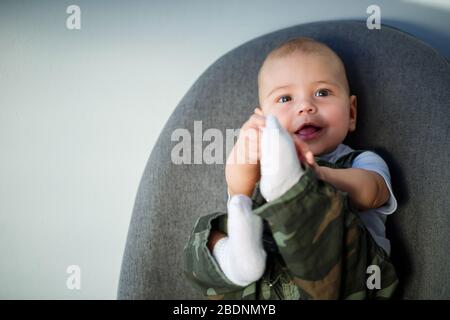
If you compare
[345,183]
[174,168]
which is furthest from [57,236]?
[345,183]

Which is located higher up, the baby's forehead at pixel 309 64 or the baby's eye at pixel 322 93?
the baby's forehead at pixel 309 64

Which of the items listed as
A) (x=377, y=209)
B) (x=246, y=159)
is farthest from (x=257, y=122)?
(x=377, y=209)

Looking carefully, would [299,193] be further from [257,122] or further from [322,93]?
[322,93]

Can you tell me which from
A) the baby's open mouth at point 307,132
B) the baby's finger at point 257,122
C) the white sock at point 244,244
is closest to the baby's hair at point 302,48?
the baby's open mouth at point 307,132

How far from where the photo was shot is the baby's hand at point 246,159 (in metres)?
0.65

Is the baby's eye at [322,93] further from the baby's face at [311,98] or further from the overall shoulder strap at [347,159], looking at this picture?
the overall shoulder strap at [347,159]

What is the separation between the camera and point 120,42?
102 cm

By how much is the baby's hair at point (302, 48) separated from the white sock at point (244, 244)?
0.35m

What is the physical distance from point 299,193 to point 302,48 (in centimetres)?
38

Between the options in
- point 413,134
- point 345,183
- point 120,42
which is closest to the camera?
point 345,183

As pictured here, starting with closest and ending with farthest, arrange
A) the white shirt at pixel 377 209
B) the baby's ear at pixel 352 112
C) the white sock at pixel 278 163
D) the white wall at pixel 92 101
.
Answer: the white sock at pixel 278 163, the white shirt at pixel 377 209, the baby's ear at pixel 352 112, the white wall at pixel 92 101

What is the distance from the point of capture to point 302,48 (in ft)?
2.75

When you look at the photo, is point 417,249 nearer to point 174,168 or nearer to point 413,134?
point 413,134
